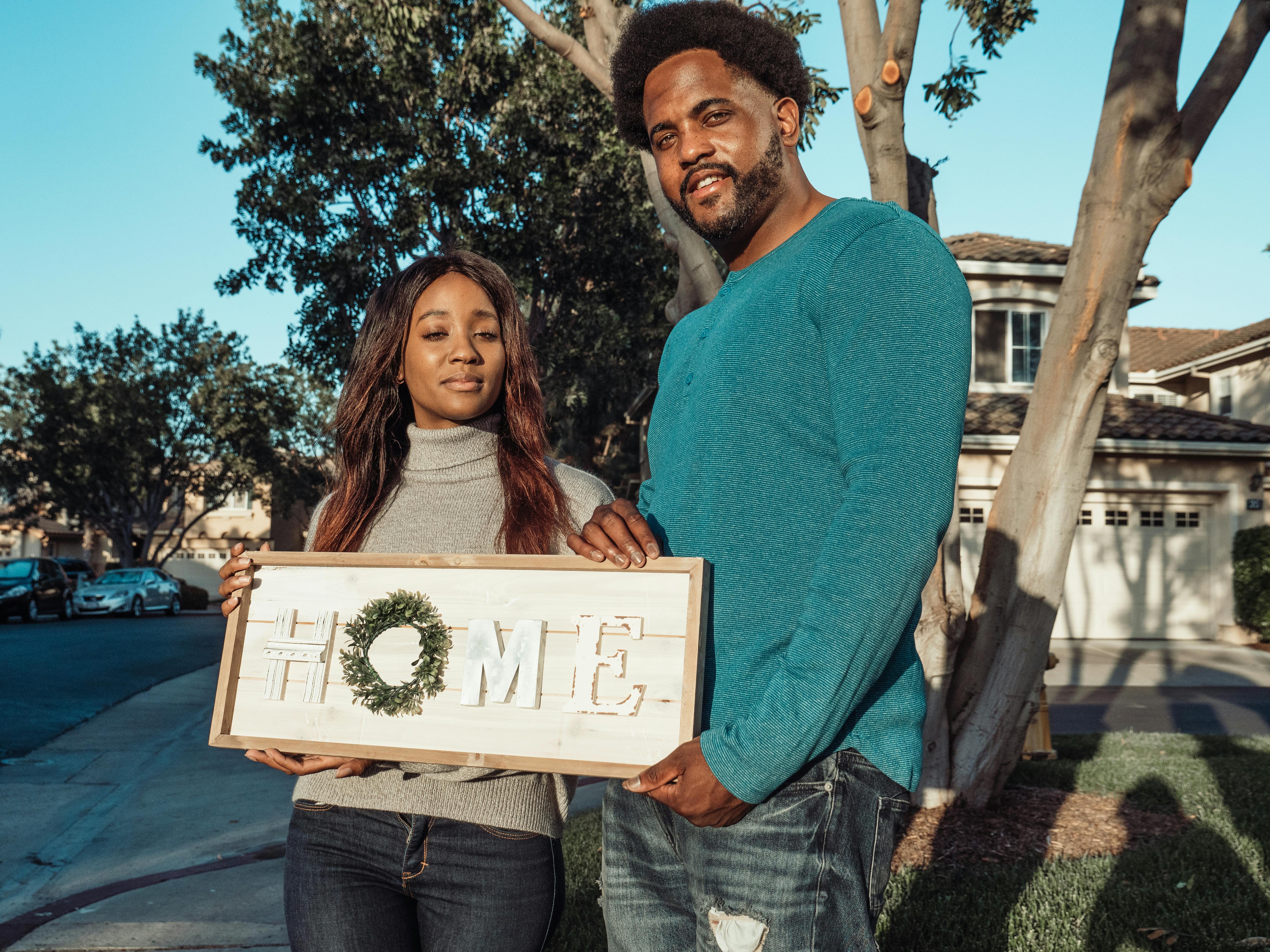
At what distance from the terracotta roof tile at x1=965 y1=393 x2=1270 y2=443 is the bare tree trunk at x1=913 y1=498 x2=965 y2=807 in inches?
421

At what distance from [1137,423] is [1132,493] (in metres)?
1.18

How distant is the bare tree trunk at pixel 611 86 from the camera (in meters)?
5.24

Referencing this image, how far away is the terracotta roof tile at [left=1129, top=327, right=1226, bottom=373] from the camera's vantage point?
27312 millimetres

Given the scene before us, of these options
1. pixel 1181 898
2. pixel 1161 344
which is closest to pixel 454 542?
pixel 1181 898

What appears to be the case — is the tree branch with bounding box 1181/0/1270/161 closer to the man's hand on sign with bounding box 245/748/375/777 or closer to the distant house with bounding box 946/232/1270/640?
the man's hand on sign with bounding box 245/748/375/777

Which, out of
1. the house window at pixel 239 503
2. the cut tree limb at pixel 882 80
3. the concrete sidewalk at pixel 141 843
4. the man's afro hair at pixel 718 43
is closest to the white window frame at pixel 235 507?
the house window at pixel 239 503

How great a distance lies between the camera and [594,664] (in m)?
1.81

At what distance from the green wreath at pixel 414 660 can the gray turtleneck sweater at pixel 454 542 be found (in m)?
0.18

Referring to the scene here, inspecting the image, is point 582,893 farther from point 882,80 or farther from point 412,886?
point 882,80

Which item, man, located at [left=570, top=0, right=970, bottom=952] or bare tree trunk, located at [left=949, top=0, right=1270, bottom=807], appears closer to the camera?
man, located at [left=570, top=0, right=970, bottom=952]

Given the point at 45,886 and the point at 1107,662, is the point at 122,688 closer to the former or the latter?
the point at 45,886

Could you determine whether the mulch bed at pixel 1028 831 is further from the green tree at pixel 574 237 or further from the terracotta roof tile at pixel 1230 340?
the terracotta roof tile at pixel 1230 340

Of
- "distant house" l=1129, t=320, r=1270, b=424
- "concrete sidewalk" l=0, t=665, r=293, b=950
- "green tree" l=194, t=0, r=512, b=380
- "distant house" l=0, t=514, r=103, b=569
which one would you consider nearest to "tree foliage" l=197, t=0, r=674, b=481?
"green tree" l=194, t=0, r=512, b=380

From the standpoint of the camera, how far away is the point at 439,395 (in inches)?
95.1
